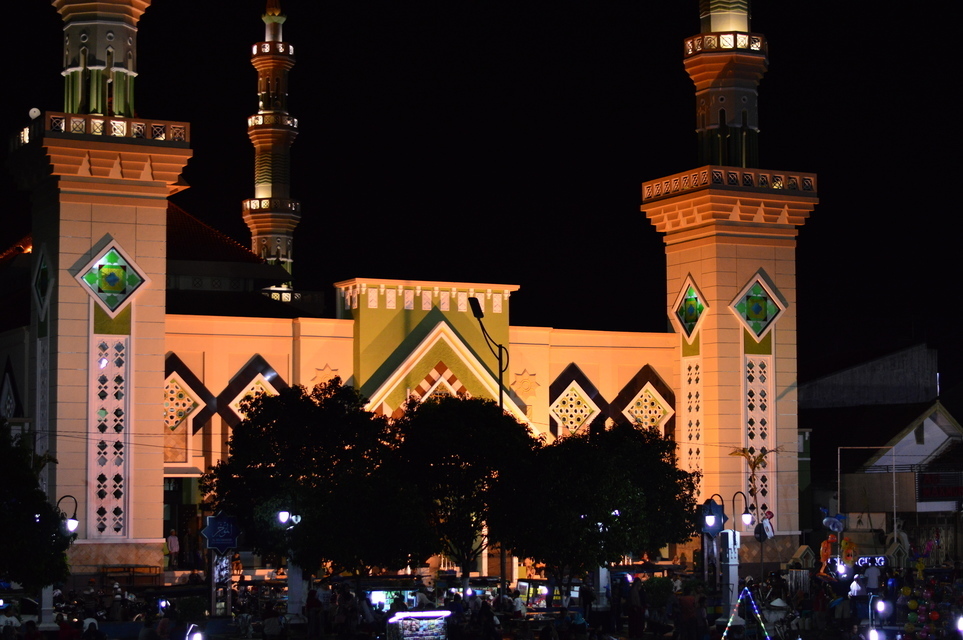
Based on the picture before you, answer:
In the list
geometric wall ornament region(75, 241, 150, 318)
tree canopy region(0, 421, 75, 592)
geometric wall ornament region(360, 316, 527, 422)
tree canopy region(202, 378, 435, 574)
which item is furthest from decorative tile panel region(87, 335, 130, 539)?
tree canopy region(0, 421, 75, 592)

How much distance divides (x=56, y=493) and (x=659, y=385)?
1909cm

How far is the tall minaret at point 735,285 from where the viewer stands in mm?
48719

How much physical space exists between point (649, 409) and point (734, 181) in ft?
24.3

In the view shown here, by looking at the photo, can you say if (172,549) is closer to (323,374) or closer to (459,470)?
(323,374)

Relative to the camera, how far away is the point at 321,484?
116 ft

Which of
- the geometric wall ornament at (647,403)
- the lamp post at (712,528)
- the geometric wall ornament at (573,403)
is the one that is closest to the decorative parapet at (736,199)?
the geometric wall ornament at (647,403)

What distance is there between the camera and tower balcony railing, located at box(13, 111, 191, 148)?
41.4 metres

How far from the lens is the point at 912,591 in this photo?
37.9 metres

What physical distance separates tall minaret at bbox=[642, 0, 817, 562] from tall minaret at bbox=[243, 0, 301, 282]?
50.3ft

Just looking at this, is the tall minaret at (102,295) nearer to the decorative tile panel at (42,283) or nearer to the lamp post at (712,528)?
the decorative tile panel at (42,283)

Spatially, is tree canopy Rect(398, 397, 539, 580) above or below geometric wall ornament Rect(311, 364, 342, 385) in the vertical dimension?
below

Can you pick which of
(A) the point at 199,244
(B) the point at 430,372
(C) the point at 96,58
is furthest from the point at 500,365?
(A) the point at 199,244

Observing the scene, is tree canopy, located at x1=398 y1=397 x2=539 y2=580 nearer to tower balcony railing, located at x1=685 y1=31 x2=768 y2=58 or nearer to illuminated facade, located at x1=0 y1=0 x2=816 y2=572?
illuminated facade, located at x1=0 y1=0 x2=816 y2=572

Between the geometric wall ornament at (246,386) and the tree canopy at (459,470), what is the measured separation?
975 cm
